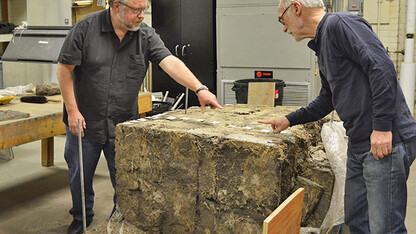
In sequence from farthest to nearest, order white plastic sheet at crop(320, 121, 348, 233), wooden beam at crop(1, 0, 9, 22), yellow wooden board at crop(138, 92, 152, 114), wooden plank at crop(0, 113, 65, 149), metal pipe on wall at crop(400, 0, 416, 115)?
wooden beam at crop(1, 0, 9, 22), metal pipe on wall at crop(400, 0, 416, 115), yellow wooden board at crop(138, 92, 152, 114), wooden plank at crop(0, 113, 65, 149), white plastic sheet at crop(320, 121, 348, 233)

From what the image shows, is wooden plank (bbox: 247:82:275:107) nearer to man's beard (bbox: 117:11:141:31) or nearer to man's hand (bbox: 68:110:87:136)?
man's beard (bbox: 117:11:141:31)

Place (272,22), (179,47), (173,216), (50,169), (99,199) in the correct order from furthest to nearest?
1. (179,47)
2. (272,22)
3. (50,169)
4. (99,199)
5. (173,216)

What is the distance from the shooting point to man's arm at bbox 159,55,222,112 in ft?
7.72

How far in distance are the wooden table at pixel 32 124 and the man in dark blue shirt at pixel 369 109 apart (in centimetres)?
185

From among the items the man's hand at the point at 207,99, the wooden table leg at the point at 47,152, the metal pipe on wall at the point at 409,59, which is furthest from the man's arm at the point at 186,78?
the metal pipe on wall at the point at 409,59

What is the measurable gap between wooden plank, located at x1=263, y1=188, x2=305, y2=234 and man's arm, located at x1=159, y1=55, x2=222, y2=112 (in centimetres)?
79

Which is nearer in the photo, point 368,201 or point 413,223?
point 368,201

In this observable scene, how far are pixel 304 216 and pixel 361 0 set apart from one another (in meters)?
3.11

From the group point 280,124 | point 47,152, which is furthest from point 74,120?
point 47,152

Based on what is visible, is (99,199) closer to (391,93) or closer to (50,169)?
(50,169)

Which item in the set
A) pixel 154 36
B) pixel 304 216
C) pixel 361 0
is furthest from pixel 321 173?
pixel 361 0

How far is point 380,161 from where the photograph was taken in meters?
1.74

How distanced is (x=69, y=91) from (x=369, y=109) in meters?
1.53

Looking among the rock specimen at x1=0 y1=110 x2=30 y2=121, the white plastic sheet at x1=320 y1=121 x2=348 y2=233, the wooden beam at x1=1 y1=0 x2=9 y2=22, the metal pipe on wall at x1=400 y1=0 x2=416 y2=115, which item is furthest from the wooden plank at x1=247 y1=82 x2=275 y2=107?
the wooden beam at x1=1 y1=0 x2=9 y2=22
